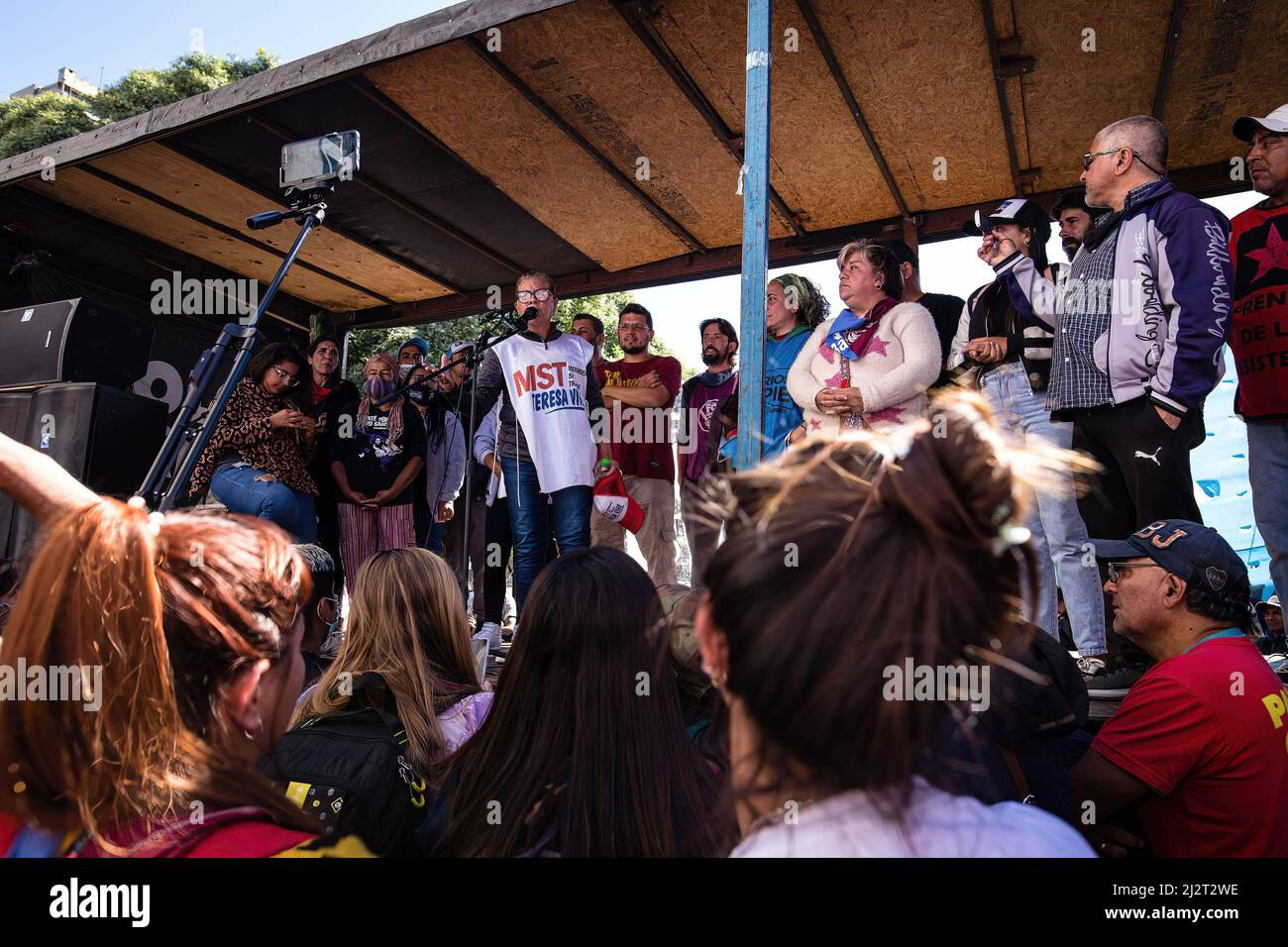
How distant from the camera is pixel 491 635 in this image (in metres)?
4.66

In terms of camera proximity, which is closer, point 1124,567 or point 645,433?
point 1124,567

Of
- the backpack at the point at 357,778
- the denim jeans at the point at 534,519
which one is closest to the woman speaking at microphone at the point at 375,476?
the denim jeans at the point at 534,519

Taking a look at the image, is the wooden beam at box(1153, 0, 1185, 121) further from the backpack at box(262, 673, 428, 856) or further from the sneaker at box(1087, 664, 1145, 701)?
the backpack at box(262, 673, 428, 856)

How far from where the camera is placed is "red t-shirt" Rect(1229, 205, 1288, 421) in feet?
9.91

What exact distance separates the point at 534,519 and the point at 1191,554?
300cm

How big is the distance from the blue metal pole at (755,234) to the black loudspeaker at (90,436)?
3494 mm

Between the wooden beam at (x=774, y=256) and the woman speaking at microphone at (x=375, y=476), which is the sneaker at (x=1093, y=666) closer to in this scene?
the wooden beam at (x=774, y=256)

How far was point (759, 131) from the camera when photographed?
3.04 m

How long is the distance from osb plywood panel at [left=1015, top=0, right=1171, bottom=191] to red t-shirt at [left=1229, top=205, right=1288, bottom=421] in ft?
3.05

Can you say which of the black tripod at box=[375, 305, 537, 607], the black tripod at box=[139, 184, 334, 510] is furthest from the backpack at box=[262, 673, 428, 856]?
the black tripod at box=[375, 305, 537, 607]

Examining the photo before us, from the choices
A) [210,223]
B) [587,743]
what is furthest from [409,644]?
[210,223]

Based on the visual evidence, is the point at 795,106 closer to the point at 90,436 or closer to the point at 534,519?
the point at 534,519
